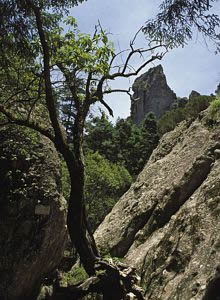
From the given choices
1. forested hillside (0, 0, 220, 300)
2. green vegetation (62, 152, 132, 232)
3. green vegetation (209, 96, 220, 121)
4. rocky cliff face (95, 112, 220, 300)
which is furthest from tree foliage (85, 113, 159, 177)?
forested hillside (0, 0, 220, 300)

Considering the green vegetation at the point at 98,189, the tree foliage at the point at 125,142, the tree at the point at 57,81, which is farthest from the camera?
the tree foliage at the point at 125,142

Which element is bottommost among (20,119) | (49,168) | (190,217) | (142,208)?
(190,217)

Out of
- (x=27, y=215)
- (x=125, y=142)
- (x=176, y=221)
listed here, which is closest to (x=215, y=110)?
(x=176, y=221)

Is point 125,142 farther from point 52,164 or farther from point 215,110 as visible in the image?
point 52,164

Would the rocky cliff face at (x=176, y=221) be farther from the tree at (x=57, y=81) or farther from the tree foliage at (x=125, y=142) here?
the tree foliage at (x=125, y=142)

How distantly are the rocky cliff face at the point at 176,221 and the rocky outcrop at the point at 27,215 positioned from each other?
285cm

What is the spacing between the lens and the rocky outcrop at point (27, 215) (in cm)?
877

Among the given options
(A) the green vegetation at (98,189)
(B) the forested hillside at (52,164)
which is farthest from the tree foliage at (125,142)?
(B) the forested hillside at (52,164)

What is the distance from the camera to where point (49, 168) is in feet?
32.7

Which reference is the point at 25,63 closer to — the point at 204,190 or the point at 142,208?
the point at 204,190

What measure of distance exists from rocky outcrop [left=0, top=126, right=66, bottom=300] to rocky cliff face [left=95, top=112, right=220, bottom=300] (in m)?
2.85

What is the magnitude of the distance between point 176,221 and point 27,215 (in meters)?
4.69

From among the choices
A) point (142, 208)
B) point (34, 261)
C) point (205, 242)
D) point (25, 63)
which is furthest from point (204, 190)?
point (25, 63)

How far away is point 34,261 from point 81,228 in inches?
47.8
